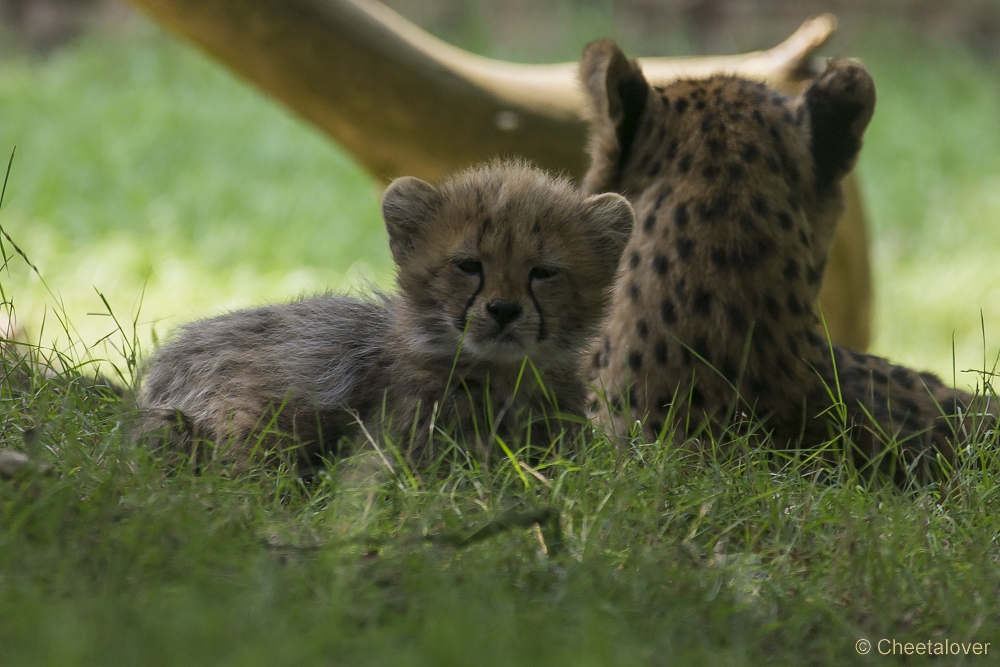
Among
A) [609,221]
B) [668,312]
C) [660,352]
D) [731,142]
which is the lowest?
[660,352]

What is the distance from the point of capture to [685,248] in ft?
11.3

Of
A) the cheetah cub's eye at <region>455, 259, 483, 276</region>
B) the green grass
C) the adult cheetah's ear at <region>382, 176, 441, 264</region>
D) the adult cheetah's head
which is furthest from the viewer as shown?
the adult cheetah's head

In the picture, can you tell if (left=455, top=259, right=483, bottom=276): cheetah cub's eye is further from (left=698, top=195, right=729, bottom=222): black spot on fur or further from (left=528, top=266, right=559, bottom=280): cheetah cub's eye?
(left=698, top=195, right=729, bottom=222): black spot on fur

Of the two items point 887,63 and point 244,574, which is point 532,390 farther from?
point 887,63

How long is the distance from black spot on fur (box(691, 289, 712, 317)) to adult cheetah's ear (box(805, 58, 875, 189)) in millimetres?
734

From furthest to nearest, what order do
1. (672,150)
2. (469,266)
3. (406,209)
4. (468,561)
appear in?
(672,150) < (406,209) < (469,266) < (468,561)

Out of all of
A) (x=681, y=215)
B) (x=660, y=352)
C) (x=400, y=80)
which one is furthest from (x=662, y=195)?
(x=400, y=80)

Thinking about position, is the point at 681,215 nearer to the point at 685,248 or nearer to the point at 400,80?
the point at 685,248

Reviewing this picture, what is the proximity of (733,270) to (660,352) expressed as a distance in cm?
32

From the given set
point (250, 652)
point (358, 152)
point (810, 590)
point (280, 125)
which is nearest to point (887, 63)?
point (280, 125)

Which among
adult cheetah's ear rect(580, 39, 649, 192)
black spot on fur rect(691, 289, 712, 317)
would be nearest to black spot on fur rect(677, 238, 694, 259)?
black spot on fur rect(691, 289, 712, 317)

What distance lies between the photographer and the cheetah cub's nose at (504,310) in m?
2.92

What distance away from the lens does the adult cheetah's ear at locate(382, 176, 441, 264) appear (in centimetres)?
316

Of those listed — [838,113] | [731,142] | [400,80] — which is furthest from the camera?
[400,80]
